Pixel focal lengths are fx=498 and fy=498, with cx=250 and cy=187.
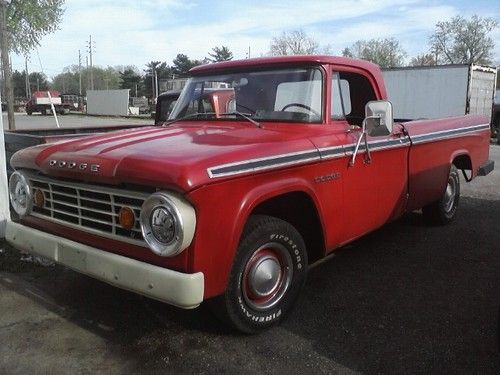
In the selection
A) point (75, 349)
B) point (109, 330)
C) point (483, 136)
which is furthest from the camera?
point (483, 136)

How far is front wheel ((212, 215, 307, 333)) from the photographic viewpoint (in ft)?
10.4

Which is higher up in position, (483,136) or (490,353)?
(483,136)

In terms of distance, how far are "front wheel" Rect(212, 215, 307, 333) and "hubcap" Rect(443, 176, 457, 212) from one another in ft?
10.4

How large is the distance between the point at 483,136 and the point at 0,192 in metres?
5.76

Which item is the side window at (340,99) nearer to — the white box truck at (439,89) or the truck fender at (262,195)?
the truck fender at (262,195)

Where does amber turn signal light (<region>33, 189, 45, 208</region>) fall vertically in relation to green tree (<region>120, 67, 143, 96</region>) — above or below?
below

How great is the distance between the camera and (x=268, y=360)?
309 cm

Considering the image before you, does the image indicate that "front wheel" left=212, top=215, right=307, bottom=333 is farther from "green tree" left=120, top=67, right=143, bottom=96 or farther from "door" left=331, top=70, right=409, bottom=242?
"green tree" left=120, top=67, right=143, bottom=96

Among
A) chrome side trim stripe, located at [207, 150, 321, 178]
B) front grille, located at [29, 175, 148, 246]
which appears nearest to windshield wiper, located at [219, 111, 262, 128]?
chrome side trim stripe, located at [207, 150, 321, 178]

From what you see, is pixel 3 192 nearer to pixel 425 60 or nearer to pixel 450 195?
pixel 450 195

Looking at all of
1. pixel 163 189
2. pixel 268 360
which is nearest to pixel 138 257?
pixel 163 189

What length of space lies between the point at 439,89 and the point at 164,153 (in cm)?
1689

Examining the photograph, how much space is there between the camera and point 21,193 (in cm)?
371

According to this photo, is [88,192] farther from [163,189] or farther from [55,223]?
[163,189]
